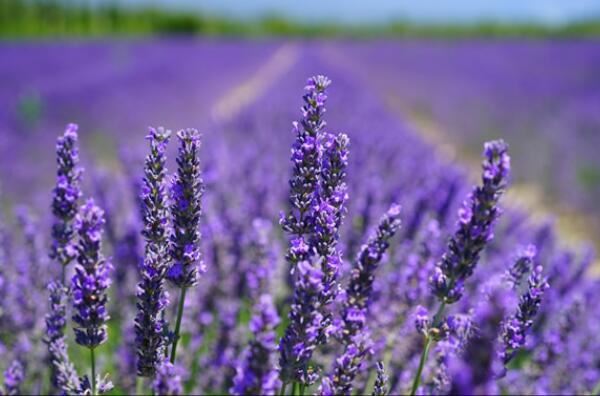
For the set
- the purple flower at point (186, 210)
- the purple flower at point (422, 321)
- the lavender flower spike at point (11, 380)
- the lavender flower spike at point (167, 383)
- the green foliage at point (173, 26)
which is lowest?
the lavender flower spike at point (11, 380)

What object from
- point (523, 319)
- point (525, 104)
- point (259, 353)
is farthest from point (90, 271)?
point (525, 104)

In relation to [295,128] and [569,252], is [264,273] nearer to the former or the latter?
[295,128]

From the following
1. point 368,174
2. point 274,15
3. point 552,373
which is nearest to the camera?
point 552,373

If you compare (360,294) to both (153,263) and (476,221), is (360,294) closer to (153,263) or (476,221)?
(476,221)

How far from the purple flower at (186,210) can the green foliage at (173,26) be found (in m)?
40.3

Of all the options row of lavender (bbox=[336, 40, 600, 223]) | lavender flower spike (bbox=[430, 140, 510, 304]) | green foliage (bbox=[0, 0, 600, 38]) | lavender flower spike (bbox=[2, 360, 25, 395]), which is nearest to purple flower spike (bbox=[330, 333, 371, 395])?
lavender flower spike (bbox=[430, 140, 510, 304])

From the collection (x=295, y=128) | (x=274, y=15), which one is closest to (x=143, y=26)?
(x=274, y=15)

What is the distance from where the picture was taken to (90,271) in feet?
4.00

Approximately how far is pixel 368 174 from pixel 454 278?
3.62m

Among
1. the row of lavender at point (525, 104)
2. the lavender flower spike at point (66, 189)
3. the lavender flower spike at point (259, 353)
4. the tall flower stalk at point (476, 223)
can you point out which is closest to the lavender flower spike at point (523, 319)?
the tall flower stalk at point (476, 223)

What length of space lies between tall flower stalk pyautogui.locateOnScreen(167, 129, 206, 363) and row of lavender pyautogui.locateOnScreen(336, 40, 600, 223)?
7.76 meters

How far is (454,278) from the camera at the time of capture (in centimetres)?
127

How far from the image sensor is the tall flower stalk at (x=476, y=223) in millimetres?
1146

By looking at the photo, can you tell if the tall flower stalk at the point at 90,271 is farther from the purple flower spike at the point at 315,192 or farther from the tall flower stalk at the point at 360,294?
the tall flower stalk at the point at 360,294
